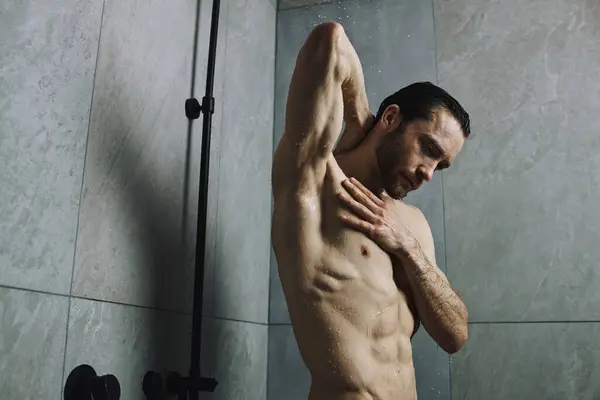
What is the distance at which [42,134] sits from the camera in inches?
33.1

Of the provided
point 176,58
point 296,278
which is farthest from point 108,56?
point 296,278

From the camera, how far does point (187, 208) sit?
122cm

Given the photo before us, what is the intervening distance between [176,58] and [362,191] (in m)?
0.44

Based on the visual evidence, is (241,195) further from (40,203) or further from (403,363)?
(40,203)

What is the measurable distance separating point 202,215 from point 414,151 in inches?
16.1

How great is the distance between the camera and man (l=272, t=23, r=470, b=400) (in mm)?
974

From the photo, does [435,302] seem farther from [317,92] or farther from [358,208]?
[317,92]

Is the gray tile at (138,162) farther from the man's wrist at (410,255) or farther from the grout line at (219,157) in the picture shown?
the man's wrist at (410,255)

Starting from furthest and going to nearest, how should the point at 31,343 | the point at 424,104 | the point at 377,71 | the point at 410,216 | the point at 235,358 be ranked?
1. the point at 377,71
2. the point at 235,358
3. the point at 410,216
4. the point at 424,104
5. the point at 31,343

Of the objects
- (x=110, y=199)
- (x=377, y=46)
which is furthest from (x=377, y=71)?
(x=110, y=199)

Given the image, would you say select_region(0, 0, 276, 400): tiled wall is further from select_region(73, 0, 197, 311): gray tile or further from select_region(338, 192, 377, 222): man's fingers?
select_region(338, 192, 377, 222): man's fingers

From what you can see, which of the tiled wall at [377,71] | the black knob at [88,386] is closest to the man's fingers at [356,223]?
the black knob at [88,386]

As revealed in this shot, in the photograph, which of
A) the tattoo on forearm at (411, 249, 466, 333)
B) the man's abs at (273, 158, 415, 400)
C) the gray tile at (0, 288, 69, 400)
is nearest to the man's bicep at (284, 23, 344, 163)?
the man's abs at (273, 158, 415, 400)

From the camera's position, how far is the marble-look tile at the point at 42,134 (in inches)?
30.7
